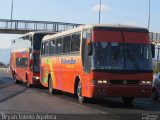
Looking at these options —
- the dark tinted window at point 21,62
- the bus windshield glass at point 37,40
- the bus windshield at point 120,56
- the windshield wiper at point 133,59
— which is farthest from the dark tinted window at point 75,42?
the dark tinted window at point 21,62

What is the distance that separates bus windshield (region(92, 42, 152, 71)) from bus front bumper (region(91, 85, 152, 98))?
2.39 ft

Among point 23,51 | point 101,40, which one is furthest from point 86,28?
point 23,51

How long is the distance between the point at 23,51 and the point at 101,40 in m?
18.6

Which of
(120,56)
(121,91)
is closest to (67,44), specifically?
(120,56)

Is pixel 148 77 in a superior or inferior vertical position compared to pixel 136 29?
inferior

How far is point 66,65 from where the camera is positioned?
2430cm

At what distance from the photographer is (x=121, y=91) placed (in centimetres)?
1948

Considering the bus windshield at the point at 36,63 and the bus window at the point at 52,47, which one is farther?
the bus windshield at the point at 36,63

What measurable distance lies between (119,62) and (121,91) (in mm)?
1115

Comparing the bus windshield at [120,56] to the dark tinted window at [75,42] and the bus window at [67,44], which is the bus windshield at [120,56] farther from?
the bus window at [67,44]

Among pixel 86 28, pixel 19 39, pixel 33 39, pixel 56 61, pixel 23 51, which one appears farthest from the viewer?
pixel 19 39

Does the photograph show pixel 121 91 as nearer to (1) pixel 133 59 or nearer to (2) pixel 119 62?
(2) pixel 119 62

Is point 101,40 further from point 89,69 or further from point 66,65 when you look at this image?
point 66,65

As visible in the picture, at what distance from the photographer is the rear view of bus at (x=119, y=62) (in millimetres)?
19406
